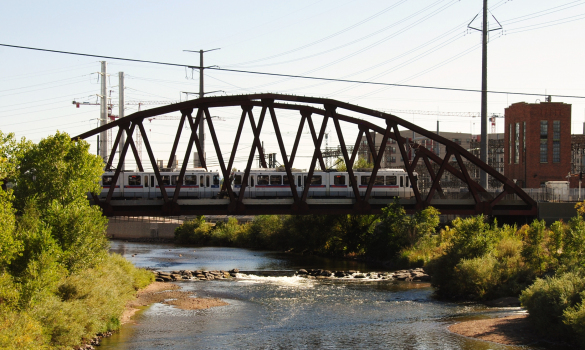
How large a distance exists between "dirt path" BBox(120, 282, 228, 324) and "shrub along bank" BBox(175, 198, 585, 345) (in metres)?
17.4

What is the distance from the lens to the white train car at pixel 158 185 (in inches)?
2320

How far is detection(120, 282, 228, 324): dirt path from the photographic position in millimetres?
39156

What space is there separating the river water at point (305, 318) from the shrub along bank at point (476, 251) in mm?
2464

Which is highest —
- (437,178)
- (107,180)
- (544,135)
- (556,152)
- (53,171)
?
(544,135)

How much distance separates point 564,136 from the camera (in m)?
81.2

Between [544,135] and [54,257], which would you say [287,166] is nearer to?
[54,257]

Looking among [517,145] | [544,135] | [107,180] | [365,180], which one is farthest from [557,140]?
[107,180]

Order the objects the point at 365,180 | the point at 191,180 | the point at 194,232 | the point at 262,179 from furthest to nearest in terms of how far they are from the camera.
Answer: the point at 194,232 → the point at 365,180 → the point at 262,179 → the point at 191,180

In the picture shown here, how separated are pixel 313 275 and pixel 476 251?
16959mm

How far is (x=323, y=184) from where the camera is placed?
62.8 meters

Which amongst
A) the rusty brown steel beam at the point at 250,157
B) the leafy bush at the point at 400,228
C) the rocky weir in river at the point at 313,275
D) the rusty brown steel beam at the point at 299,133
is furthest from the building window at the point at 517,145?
the rusty brown steel beam at the point at 250,157

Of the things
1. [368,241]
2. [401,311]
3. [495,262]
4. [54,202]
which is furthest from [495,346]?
[368,241]

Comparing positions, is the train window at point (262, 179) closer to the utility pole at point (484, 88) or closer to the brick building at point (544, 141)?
the utility pole at point (484, 88)

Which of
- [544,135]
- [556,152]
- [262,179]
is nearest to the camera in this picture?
Result: [262,179]
